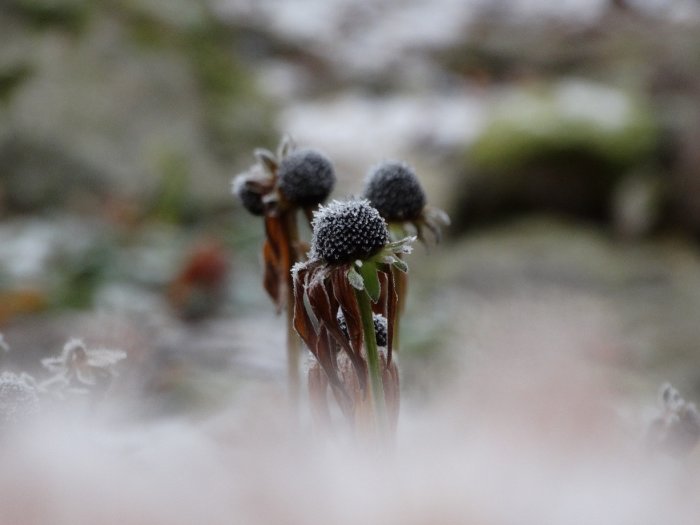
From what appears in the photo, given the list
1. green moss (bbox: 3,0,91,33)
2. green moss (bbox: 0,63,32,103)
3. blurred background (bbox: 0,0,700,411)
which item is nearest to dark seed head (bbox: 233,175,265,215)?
blurred background (bbox: 0,0,700,411)

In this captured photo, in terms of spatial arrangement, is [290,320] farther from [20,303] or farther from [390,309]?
[20,303]

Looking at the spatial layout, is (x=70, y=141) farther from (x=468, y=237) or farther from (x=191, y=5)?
(x=468, y=237)

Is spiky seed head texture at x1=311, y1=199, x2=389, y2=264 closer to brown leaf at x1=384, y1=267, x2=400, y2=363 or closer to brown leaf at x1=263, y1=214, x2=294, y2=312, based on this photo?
brown leaf at x1=384, y1=267, x2=400, y2=363

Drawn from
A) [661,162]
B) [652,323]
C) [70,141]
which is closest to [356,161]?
[661,162]

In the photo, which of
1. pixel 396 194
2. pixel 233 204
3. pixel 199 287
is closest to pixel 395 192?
pixel 396 194

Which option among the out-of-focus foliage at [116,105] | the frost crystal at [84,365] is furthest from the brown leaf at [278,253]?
the out-of-focus foliage at [116,105]
